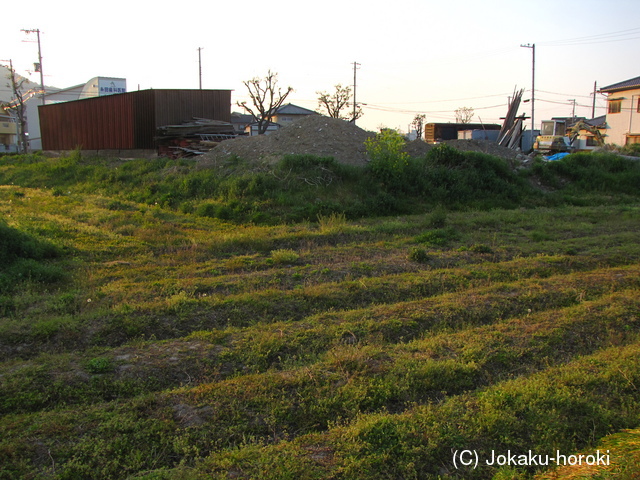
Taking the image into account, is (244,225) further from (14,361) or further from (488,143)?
(488,143)

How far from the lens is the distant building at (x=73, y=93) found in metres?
44.5

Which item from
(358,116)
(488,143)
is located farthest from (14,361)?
(358,116)

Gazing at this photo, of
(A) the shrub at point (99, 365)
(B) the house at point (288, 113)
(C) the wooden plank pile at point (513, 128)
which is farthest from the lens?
(B) the house at point (288, 113)

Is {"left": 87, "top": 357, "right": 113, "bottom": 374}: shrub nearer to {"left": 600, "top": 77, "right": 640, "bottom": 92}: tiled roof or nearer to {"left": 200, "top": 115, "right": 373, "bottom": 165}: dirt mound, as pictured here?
{"left": 200, "top": 115, "right": 373, "bottom": 165}: dirt mound

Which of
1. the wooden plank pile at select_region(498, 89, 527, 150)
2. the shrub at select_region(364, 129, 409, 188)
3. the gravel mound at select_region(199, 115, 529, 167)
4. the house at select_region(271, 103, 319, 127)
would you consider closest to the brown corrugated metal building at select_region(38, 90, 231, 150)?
the gravel mound at select_region(199, 115, 529, 167)

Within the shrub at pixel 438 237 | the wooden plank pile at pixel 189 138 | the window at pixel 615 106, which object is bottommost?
the shrub at pixel 438 237

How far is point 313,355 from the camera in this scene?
4.95 m

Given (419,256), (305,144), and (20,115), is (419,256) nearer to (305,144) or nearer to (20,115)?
(305,144)

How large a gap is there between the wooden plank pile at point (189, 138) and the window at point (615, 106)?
31552 millimetres

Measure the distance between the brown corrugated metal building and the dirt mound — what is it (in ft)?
14.1

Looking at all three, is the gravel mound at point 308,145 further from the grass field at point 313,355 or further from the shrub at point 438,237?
the grass field at point 313,355

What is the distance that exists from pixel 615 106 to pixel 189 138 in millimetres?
33501

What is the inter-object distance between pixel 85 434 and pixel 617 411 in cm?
400

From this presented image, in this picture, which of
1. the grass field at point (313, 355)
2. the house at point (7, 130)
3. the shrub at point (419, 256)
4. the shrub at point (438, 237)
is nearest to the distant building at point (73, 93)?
the house at point (7, 130)
